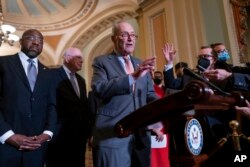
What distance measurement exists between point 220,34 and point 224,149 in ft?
12.0

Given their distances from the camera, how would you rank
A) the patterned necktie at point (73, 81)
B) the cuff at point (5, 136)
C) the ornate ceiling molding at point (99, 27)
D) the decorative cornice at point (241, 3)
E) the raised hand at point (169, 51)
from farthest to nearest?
the ornate ceiling molding at point (99, 27), the decorative cornice at point (241, 3), the patterned necktie at point (73, 81), the raised hand at point (169, 51), the cuff at point (5, 136)

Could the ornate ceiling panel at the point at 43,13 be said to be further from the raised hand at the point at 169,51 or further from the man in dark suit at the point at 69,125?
the raised hand at the point at 169,51

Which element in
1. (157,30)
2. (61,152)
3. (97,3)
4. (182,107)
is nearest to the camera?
(182,107)

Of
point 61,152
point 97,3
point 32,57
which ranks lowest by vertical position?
point 61,152

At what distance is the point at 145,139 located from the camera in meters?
1.36

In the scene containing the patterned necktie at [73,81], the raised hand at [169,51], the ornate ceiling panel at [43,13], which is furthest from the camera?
the ornate ceiling panel at [43,13]

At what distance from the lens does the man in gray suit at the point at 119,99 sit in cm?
130

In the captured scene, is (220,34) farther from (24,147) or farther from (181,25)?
(24,147)

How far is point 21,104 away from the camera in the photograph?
68.1 inches

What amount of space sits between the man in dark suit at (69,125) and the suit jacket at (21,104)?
1.27ft

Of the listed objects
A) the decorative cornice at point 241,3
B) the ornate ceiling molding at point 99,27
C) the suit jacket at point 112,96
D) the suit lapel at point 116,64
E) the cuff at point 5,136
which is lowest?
the cuff at point 5,136

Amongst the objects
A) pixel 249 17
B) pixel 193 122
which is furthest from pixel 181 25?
pixel 193 122

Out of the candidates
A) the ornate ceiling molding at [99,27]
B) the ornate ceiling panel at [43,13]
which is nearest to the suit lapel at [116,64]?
the ornate ceiling molding at [99,27]

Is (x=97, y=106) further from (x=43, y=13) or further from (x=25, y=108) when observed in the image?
(x=43, y=13)
